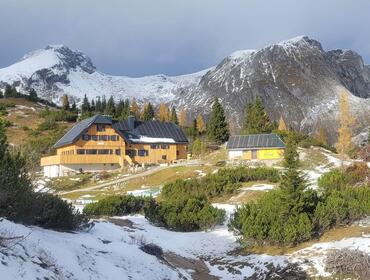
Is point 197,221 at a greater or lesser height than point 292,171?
lesser

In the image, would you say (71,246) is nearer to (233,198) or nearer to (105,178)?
(233,198)

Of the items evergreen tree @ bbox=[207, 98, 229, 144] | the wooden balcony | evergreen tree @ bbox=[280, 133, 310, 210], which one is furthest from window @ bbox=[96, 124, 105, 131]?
evergreen tree @ bbox=[280, 133, 310, 210]

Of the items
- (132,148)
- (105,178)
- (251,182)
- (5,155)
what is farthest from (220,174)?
(132,148)

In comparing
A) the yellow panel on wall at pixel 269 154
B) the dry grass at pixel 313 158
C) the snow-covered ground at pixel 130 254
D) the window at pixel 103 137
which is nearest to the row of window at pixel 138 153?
the window at pixel 103 137

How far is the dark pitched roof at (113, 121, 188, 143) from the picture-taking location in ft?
246

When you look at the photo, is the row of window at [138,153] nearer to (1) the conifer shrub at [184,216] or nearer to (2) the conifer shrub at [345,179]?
(2) the conifer shrub at [345,179]

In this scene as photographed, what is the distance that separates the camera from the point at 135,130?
Answer: 76312 millimetres

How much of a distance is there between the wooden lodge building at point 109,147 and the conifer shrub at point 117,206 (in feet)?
145

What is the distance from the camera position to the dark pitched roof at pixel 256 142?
6582cm

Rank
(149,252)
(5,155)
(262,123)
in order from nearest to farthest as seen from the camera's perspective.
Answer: (5,155) < (149,252) < (262,123)

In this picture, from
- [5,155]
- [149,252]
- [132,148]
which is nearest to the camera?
[5,155]

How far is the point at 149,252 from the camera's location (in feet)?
45.1

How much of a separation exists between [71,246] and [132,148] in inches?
2437

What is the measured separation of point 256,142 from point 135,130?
20.1 metres
